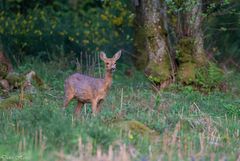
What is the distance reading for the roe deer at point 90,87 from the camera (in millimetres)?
15367

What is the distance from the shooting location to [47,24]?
88.1 ft

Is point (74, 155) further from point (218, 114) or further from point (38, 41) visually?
point (38, 41)

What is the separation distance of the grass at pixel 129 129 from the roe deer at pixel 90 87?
0.25m

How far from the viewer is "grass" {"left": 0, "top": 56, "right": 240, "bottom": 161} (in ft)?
35.6

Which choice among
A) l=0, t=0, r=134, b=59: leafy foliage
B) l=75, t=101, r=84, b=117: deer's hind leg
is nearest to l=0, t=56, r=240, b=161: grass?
l=75, t=101, r=84, b=117: deer's hind leg

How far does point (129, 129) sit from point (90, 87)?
104 inches

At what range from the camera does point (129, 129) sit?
12.9 metres

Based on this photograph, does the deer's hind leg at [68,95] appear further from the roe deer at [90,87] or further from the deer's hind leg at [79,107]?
the deer's hind leg at [79,107]

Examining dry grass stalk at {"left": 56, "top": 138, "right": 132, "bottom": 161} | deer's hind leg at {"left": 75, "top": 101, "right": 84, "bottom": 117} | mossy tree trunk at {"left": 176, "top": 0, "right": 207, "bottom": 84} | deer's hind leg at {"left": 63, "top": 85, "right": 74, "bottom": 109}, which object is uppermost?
A: mossy tree trunk at {"left": 176, "top": 0, "right": 207, "bottom": 84}

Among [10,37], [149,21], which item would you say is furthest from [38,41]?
[149,21]

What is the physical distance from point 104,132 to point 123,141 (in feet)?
1.09

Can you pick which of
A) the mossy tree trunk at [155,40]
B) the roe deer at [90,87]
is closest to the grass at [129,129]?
the roe deer at [90,87]

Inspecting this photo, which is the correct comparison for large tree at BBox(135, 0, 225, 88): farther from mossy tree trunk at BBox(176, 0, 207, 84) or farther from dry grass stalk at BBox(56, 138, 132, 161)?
dry grass stalk at BBox(56, 138, 132, 161)

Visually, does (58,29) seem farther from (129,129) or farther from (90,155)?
(90,155)
